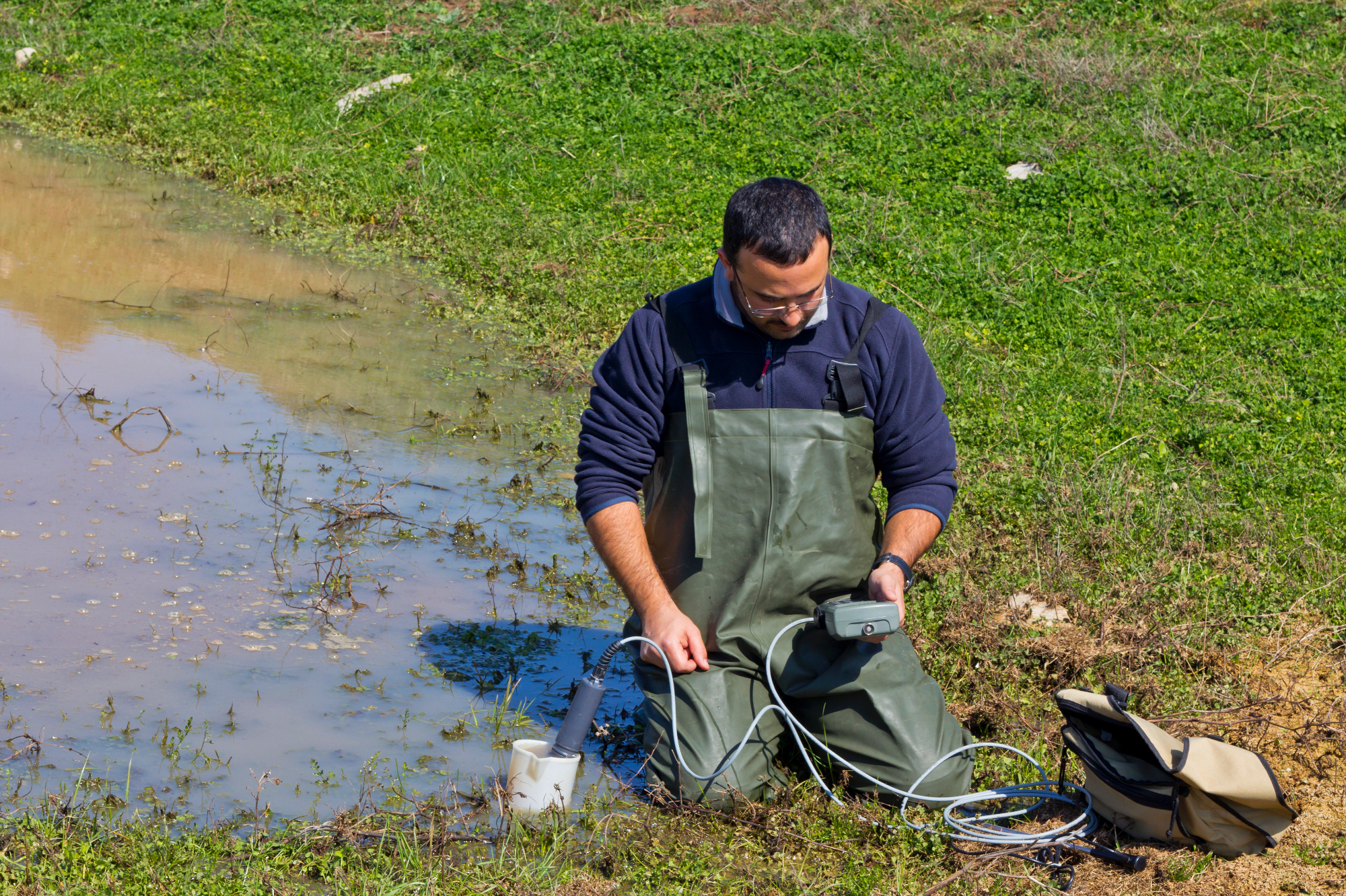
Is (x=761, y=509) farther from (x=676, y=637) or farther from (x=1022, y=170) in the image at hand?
(x=1022, y=170)

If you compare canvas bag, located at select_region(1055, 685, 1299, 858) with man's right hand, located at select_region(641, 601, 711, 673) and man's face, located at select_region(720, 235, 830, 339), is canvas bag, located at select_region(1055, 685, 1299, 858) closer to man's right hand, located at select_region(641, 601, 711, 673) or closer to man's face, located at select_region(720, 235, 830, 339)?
man's right hand, located at select_region(641, 601, 711, 673)

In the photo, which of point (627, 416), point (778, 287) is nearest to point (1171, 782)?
point (778, 287)

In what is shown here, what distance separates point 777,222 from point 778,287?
0.61 feet

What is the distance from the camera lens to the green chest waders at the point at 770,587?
374 centimetres

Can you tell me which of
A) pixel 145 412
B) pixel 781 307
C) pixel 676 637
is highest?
pixel 781 307

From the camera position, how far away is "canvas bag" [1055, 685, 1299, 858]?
3.35 meters

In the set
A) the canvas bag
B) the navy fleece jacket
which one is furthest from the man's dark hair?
the canvas bag

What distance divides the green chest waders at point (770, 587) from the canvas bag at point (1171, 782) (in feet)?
1.27

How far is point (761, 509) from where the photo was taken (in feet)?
12.3

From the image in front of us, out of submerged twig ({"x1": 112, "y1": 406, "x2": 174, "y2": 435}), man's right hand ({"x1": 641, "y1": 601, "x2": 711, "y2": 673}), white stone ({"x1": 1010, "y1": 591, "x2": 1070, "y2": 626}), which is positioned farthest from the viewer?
submerged twig ({"x1": 112, "y1": 406, "x2": 174, "y2": 435})

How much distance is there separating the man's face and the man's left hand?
76 centimetres

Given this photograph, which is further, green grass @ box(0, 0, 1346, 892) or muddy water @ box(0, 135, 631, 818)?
green grass @ box(0, 0, 1346, 892)

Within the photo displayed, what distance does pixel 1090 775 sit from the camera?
3.61 meters

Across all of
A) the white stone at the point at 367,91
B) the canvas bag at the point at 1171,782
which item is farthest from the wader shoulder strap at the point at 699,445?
the white stone at the point at 367,91
